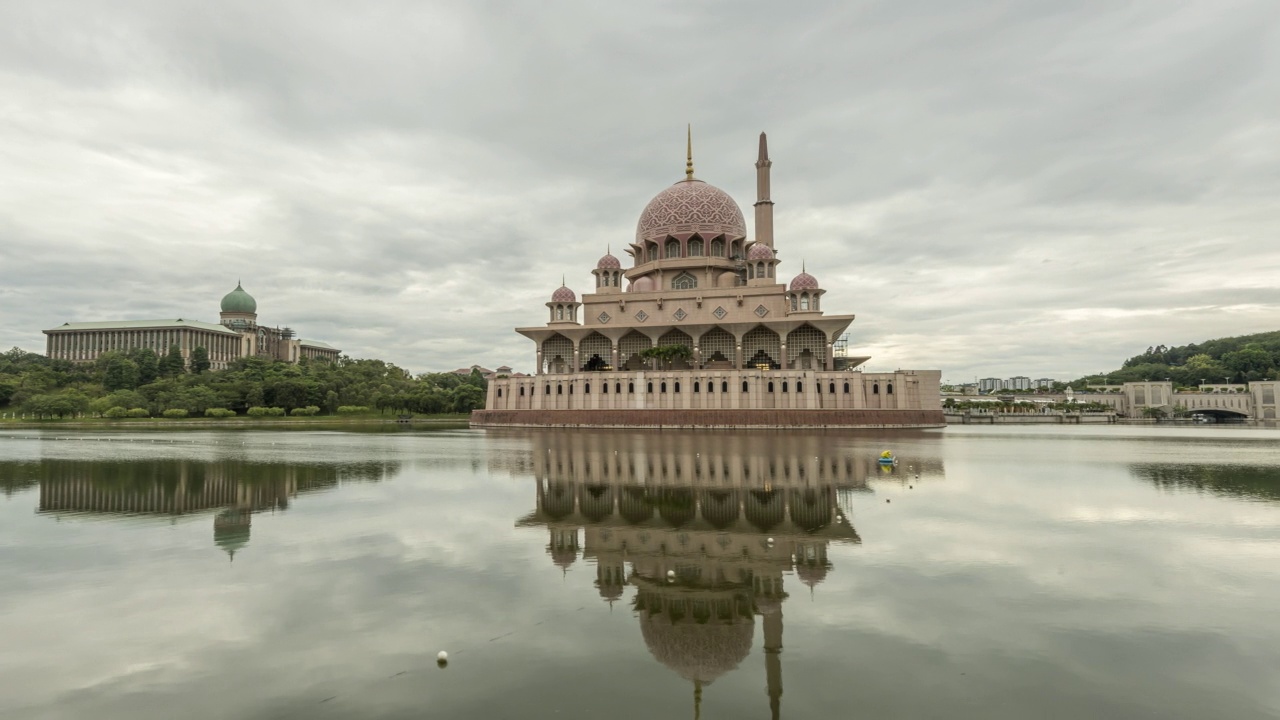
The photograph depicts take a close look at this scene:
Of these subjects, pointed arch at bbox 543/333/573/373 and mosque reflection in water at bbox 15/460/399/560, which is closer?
mosque reflection in water at bbox 15/460/399/560

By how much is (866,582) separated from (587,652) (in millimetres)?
4407

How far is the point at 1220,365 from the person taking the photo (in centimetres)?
12081

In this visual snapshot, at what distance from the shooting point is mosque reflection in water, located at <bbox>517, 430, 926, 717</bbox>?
7297mm

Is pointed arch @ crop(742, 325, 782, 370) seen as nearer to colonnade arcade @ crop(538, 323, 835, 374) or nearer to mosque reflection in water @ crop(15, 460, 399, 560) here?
colonnade arcade @ crop(538, 323, 835, 374)

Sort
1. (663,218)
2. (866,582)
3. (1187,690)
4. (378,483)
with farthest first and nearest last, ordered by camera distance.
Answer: (663,218)
(378,483)
(866,582)
(1187,690)

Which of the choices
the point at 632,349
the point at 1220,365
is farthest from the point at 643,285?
the point at 1220,365

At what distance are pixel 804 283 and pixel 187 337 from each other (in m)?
115

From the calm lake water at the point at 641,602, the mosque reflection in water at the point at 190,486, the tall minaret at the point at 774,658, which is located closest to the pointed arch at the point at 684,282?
the mosque reflection in water at the point at 190,486

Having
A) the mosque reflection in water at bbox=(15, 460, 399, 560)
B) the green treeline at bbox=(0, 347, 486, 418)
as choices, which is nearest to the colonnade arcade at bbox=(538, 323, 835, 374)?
the green treeline at bbox=(0, 347, 486, 418)

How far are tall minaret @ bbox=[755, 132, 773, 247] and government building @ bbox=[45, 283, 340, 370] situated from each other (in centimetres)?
10106

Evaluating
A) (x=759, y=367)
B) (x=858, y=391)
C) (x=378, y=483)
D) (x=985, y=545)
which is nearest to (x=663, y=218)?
(x=759, y=367)

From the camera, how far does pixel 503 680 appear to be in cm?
617

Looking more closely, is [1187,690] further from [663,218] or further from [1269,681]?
[663,218]

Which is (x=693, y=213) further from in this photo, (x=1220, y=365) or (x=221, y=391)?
(x=1220, y=365)
